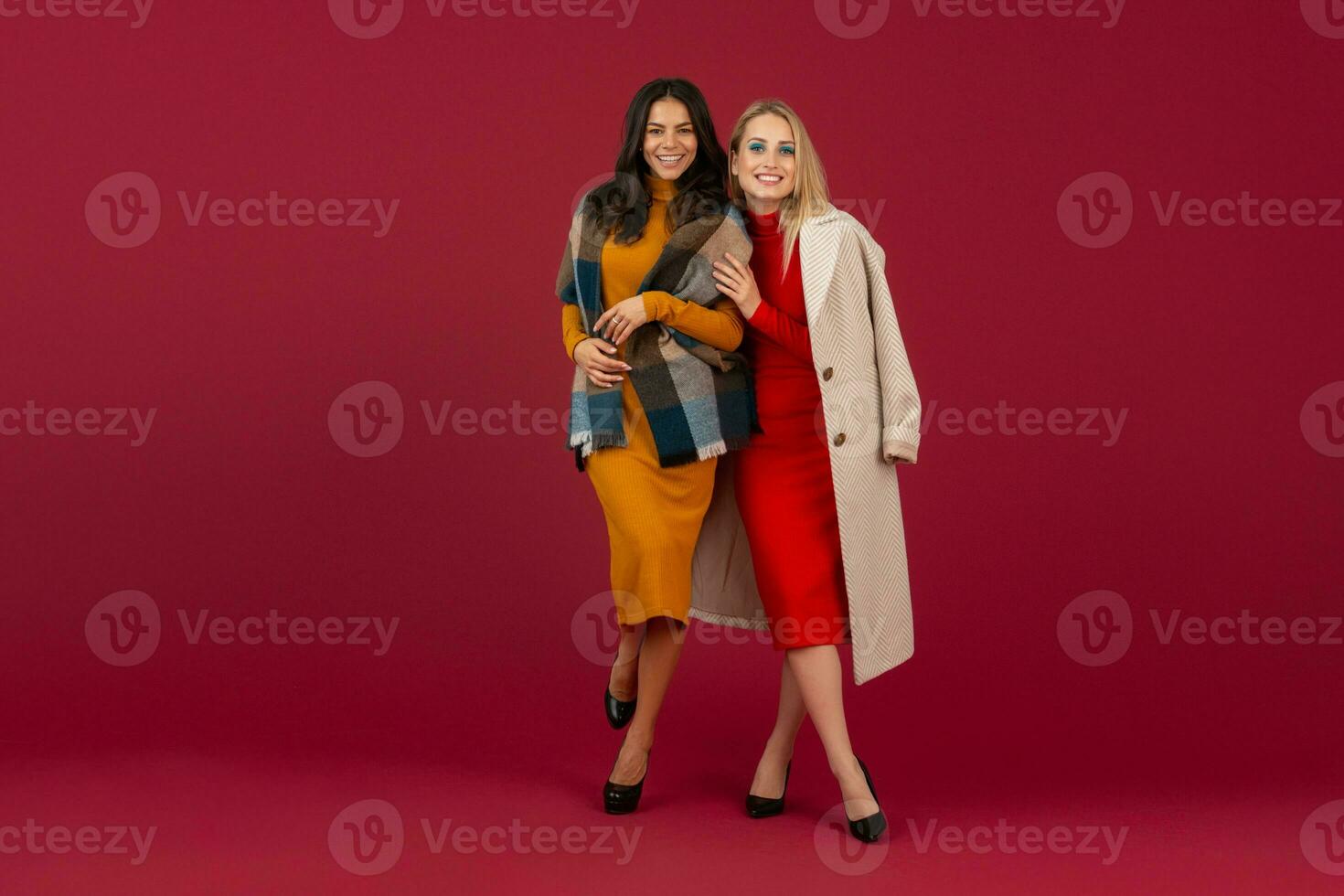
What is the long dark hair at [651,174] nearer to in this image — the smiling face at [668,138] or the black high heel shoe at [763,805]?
the smiling face at [668,138]

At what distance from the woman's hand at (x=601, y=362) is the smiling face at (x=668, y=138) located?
1.47 feet

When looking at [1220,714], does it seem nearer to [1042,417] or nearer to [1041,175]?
[1042,417]

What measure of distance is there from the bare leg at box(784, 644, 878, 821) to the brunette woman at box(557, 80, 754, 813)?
337mm

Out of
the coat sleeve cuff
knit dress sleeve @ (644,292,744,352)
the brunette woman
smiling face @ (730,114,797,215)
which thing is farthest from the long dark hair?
the coat sleeve cuff

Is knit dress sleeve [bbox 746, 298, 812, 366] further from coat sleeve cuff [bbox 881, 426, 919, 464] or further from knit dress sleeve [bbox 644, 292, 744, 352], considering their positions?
A: coat sleeve cuff [bbox 881, 426, 919, 464]

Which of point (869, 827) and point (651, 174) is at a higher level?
point (651, 174)

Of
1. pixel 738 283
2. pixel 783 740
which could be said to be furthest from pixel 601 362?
pixel 783 740

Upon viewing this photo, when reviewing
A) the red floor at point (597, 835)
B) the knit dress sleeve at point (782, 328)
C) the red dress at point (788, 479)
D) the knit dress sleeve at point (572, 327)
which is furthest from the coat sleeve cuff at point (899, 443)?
the red floor at point (597, 835)

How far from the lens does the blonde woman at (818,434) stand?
3.88 metres

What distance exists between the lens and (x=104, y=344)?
5.60 metres

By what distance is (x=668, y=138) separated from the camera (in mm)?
3967

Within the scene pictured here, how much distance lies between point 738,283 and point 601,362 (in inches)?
15.2

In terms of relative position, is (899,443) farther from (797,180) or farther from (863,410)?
(797,180)

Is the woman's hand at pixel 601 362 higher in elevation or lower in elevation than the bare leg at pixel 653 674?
higher
